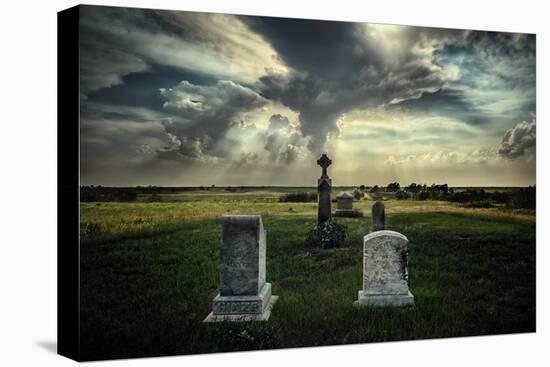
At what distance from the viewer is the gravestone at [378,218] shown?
1370 cm

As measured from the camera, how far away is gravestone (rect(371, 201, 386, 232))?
45.0 ft

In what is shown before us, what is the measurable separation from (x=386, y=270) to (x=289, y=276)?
4.41 feet

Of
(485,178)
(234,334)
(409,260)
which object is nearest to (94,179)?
(234,334)

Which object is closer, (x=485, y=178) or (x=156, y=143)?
(x=156, y=143)

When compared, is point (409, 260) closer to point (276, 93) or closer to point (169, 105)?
point (276, 93)

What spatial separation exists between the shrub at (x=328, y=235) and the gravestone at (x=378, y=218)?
0.53 metres

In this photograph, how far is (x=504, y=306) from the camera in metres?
13.7

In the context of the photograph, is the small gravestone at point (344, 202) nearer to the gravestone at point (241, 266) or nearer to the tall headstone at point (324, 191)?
the tall headstone at point (324, 191)

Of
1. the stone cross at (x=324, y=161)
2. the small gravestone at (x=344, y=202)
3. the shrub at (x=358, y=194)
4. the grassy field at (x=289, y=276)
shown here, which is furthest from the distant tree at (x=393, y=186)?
the stone cross at (x=324, y=161)

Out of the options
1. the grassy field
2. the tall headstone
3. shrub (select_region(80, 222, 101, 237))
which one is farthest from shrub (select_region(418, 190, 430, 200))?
shrub (select_region(80, 222, 101, 237))

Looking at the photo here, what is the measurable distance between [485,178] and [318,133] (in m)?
2.68

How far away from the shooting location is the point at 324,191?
13.3 meters

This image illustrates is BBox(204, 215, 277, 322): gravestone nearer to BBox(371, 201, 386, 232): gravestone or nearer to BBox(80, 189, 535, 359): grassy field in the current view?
BBox(80, 189, 535, 359): grassy field

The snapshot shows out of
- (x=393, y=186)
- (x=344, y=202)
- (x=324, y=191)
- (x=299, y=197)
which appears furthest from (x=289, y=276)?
(x=393, y=186)
